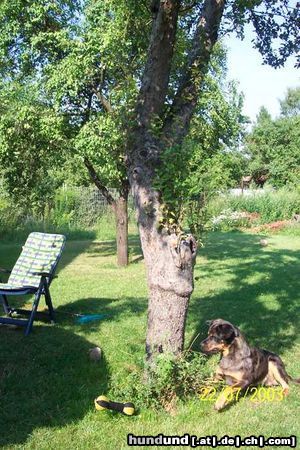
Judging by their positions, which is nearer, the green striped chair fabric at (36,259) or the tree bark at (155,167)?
the tree bark at (155,167)

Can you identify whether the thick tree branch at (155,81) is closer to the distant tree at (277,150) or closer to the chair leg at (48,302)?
the chair leg at (48,302)

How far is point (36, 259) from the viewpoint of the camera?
6980 millimetres

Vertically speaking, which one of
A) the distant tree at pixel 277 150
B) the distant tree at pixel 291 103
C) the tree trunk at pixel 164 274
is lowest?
the tree trunk at pixel 164 274

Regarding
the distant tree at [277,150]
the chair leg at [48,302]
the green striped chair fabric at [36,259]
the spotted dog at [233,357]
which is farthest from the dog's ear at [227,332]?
the distant tree at [277,150]

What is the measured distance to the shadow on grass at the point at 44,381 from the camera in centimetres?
371

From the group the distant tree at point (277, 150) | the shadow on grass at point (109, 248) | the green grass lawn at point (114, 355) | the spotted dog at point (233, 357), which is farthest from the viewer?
the distant tree at point (277, 150)

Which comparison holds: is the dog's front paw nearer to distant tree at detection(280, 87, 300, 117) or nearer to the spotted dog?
the spotted dog

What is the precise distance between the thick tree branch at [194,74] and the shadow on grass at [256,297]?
2.38 metres

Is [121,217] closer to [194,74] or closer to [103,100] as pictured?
[103,100]

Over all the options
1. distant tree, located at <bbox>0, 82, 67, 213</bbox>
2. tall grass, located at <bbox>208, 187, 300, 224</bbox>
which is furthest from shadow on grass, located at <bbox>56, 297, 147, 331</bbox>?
tall grass, located at <bbox>208, 187, 300, 224</bbox>

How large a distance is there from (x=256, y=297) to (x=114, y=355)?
3.55m

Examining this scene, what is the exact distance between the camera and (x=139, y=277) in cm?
984

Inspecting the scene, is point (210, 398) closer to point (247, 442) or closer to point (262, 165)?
point (247, 442)

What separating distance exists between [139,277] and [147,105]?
19.3ft
